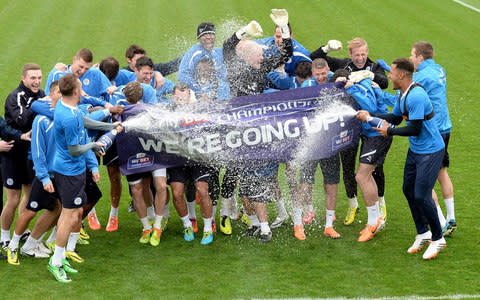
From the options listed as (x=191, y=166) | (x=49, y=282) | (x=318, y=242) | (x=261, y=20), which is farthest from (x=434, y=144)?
(x=261, y=20)

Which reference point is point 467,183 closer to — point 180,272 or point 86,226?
Result: point 180,272

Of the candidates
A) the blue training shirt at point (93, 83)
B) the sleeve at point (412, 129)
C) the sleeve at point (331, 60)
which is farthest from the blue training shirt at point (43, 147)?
the sleeve at point (412, 129)

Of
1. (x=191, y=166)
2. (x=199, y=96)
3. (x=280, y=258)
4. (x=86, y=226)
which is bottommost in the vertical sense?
(x=86, y=226)

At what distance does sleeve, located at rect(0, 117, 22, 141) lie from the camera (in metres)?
7.04

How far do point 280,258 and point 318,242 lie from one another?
0.67 m

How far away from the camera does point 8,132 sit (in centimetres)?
705

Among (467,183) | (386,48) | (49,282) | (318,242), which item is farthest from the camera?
(386,48)

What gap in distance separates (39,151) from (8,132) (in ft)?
2.18

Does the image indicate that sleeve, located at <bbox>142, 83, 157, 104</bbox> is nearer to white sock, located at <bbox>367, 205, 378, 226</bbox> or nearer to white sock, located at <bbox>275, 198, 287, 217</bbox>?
white sock, located at <bbox>275, 198, 287, 217</bbox>

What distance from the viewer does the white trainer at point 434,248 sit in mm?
6918

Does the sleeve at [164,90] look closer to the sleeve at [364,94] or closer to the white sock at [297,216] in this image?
the white sock at [297,216]

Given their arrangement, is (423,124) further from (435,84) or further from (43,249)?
(43,249)

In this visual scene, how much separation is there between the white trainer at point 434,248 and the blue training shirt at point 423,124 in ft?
3.19

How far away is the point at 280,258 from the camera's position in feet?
23.4
